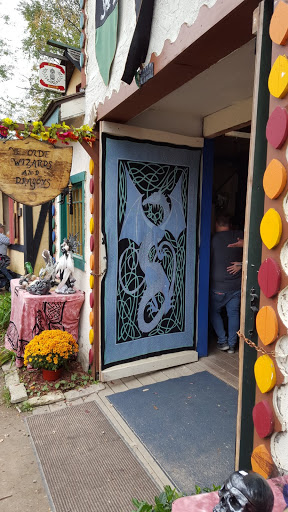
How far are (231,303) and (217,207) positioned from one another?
1778 mm

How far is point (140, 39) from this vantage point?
236cm

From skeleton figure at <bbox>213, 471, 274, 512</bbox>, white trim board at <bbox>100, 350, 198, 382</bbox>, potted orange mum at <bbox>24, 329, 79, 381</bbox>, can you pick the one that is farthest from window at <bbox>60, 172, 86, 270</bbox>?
skeleton figure at <bbox>213, 471, 274, 512</bbox>

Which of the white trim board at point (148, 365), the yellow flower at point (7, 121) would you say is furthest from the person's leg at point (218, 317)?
the yellow flower at point (7, 121)

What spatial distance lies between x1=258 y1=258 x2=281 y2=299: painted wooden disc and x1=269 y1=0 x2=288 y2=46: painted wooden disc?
796mm

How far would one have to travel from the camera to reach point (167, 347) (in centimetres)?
405

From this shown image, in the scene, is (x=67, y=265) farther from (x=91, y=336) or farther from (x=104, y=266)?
(x=91, y=336)

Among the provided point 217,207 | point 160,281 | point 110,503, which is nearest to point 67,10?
point 217,207

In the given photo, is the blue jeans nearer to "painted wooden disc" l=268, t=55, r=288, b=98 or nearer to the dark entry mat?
the dark entry mat

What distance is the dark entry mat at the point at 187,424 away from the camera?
2490 mm

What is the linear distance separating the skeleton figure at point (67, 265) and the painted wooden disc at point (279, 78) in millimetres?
3105

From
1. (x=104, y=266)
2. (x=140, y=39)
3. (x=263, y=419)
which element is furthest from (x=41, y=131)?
(x=263, y=419)

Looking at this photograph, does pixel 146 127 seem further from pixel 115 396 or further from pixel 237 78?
pixel 115 396

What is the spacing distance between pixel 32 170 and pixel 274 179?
Answer: 8.12 ft

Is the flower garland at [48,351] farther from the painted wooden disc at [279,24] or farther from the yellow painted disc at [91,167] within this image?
the painted wooden disc at [279,24]
